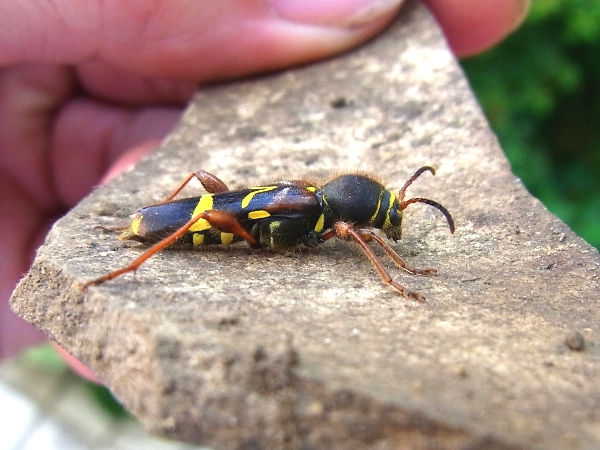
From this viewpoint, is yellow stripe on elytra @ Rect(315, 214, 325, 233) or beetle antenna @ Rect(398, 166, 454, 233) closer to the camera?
beetle antenna @ Rect(398, 166, 454, 233)

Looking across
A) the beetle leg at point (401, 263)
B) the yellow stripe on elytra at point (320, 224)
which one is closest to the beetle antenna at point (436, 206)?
the beetle leg at point (401, 263)

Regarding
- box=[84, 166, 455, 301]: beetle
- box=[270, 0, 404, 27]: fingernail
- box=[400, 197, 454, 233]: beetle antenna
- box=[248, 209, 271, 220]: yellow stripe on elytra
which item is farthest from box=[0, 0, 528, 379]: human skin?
box=[400, 197, 454, 233]: beetle antenna

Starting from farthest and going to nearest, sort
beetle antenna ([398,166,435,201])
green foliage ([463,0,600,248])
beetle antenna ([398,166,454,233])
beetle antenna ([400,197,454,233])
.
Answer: green foliage ([463,0,600,248])
beetle antenna ([398,166,435,201])
beetle antenna ([398,166,454,233])
beetle antenna ([400,197,454,233])

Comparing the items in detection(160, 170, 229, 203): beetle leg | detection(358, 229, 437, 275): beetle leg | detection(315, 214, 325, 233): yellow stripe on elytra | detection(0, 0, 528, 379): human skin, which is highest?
detection(0, 0, 528, 379): human skin

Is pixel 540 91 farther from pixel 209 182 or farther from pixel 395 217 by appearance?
pixel 209 182

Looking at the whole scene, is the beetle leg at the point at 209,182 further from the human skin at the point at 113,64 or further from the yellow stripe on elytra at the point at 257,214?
the human skin at the point at 113,64

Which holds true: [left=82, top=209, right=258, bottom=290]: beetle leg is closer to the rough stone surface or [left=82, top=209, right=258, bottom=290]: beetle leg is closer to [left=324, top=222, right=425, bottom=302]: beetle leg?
the rough stone surface
